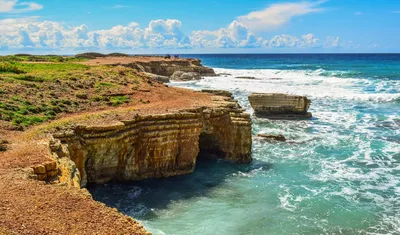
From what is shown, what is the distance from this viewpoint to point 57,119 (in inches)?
726

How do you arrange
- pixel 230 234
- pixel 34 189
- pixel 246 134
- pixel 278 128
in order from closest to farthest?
pixel 34 189 < pixel 230 234 < pixel 246 134 < pixel 278 128

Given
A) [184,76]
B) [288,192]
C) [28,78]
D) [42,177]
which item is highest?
[28,78]

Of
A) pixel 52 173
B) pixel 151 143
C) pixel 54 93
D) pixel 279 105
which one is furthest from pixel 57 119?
pixel 279 105

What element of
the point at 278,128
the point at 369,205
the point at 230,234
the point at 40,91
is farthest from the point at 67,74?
the point at 369,205

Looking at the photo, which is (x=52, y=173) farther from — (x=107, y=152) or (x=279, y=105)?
(x=279, y=105)

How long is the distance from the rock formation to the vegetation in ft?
34.5

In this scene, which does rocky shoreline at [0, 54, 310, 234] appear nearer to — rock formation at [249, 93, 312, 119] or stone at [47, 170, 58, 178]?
stone at [47, 170, 58, 178]

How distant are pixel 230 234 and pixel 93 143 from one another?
6.87 m

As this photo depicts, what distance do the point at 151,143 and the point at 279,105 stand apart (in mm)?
17373

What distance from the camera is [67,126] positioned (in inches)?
626

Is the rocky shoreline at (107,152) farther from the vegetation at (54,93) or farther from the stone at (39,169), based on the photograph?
the vegetation at (54,93)

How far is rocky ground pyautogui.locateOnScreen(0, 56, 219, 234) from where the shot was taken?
313 inches

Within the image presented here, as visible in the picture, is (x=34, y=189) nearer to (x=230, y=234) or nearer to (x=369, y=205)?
(x=230, y=234)

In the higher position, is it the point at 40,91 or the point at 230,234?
the point at 40,91
